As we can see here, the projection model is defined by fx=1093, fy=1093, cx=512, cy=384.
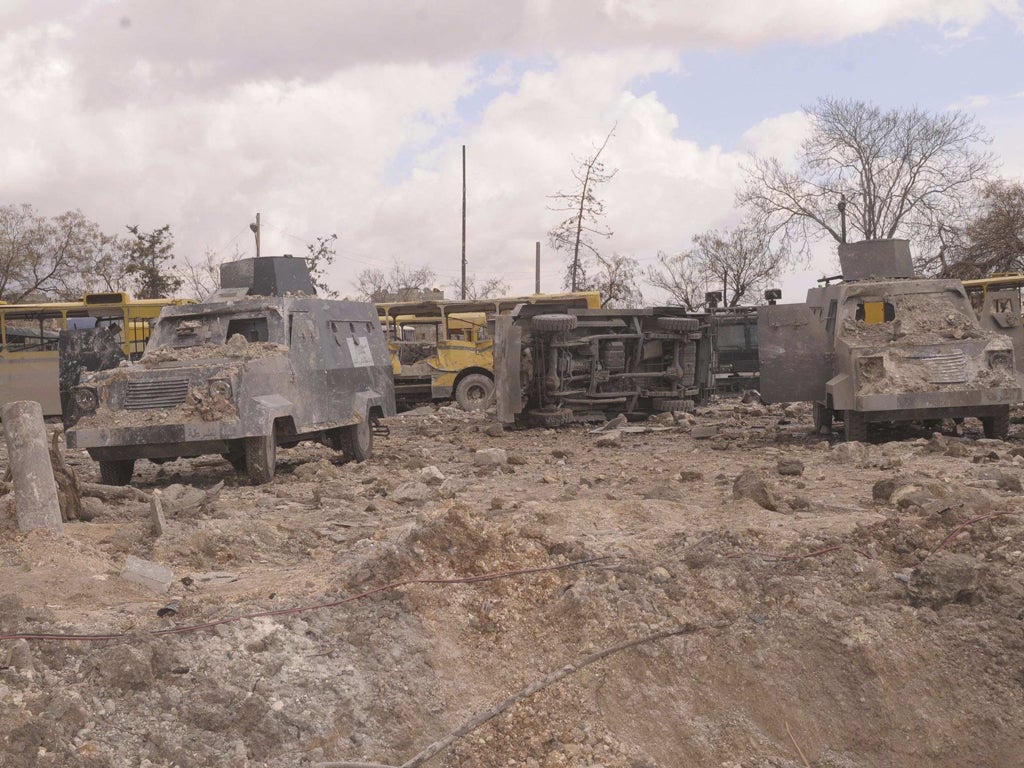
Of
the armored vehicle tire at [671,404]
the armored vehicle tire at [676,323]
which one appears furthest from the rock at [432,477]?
the armored vehicle tire at [676,323]

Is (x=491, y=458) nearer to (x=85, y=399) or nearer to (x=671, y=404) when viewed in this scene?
(x=85, y=399)

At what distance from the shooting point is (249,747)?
3953 millimetres

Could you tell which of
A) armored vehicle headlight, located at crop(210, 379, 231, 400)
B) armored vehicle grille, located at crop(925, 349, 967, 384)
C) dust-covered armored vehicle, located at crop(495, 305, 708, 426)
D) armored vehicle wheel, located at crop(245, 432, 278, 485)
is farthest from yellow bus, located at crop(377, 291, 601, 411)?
armored vehicle headlight, located at crop(210, 379, 231, 400)

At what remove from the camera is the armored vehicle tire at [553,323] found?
14.1m

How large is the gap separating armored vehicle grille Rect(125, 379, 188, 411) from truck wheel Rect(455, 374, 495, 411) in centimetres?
947

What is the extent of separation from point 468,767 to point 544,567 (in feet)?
5.34

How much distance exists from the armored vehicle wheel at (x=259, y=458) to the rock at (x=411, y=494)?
138cm

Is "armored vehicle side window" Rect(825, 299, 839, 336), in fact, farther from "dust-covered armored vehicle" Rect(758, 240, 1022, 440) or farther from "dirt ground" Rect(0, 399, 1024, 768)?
"dirt ground" Rect(0, 399, 1024, 768)

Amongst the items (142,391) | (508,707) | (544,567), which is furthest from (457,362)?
(508,707)

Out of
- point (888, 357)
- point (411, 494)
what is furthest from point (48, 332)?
point (888, 357)

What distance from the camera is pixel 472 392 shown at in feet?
61.8

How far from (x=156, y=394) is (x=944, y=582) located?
6758 millimetres

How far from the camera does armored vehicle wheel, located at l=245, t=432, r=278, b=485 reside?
9602 millimetres

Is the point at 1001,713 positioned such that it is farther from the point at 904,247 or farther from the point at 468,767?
the point at 904,247
